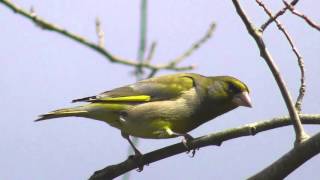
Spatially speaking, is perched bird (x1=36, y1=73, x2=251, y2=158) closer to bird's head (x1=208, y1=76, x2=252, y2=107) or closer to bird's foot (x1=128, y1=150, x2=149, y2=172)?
bird's head (x1=208, y1=76, x2=252, y2=107)

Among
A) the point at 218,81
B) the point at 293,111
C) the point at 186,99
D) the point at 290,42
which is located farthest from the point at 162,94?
the point at 293,111

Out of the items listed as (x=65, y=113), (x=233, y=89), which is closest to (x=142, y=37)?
(x=65, y=113)

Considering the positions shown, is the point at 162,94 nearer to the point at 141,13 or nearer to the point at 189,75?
the point at 189,75

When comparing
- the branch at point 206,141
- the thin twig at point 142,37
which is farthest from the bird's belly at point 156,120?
the thin twig at point 142,37

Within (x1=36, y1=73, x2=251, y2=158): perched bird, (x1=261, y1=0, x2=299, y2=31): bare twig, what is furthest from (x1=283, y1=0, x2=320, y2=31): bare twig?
(x1=36, y1=73, x2=251, y2=158): perched bird

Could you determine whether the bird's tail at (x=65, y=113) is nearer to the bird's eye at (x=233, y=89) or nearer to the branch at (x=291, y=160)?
the bird's eye at (x=233, y=89)
